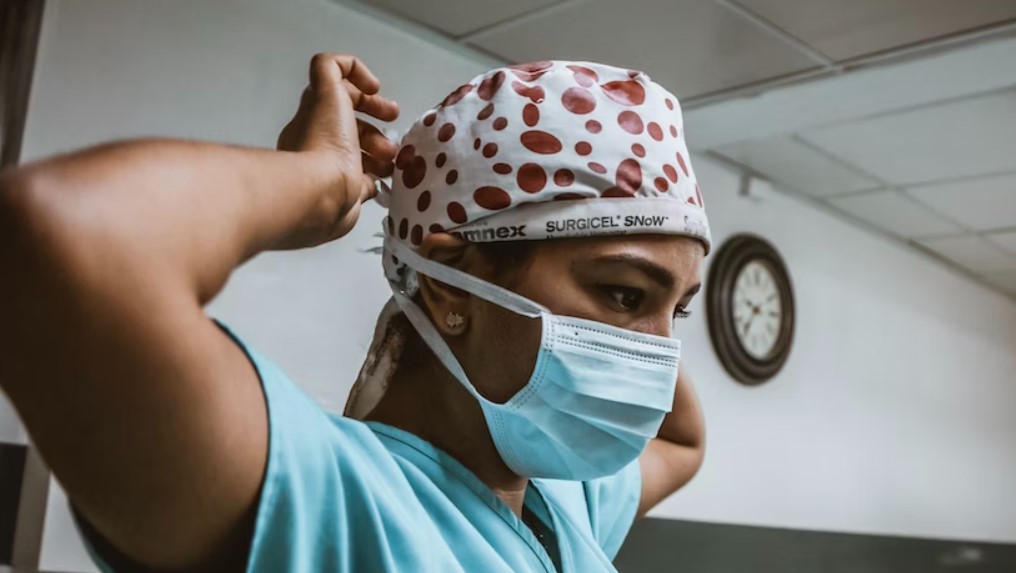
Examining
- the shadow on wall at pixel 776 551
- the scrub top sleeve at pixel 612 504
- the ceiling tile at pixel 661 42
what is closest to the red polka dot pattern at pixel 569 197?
the scrub top sleeve at pixel 612 504

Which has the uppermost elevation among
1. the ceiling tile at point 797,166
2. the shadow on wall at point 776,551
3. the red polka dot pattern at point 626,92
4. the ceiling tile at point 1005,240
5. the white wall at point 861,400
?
the ceiling tile at point 797,166

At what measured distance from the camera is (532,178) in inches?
36.3

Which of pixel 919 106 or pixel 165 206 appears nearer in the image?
pixel 165 206

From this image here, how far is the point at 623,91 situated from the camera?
3.24ft

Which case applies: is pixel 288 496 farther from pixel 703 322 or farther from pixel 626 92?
pixel 703 322

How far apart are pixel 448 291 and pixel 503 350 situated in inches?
3.4

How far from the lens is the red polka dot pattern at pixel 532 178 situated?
3.01ft

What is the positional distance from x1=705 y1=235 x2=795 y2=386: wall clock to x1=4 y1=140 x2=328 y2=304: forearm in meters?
2.60

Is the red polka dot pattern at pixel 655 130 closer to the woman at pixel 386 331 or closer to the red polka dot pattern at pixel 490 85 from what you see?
the woman at pixel 386 331

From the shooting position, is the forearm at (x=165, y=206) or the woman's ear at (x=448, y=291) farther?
the woman's ear at (x=448, y=291)

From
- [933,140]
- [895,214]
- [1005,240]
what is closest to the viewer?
[933,140]

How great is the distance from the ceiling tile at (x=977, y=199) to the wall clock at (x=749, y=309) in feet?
2.08

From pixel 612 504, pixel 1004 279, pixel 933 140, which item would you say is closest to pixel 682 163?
pixel 612 504

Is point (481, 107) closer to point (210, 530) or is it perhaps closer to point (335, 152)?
point (335, 152)
